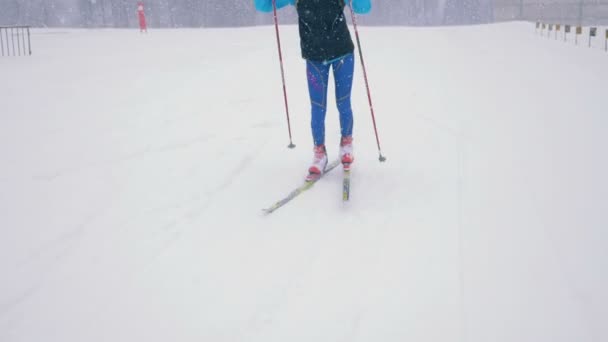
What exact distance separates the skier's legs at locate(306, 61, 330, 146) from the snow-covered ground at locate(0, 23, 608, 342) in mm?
498

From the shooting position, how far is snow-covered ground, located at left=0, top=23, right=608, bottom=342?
2.74 m

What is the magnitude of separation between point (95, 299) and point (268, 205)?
169 centimetres

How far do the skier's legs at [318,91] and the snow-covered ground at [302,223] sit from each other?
0.50 metres

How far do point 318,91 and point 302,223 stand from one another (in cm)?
136

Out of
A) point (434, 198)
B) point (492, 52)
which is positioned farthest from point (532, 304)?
point (492, 52)

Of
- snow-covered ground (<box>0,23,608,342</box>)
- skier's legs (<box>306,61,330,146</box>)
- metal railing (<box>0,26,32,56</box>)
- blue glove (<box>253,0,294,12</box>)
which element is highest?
blue glove (<box>253,0,294,12</box>)

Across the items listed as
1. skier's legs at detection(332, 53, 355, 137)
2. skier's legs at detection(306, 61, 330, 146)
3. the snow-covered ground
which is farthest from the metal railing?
skier's legs at detection(332, 53, 355, 137)

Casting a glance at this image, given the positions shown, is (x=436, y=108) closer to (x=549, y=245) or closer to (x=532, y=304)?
(x=549, y=245)

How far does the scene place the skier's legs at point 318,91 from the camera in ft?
15.2

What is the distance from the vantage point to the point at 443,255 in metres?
3.31

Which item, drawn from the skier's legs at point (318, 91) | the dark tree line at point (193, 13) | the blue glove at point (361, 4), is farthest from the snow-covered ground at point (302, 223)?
the dark tree line at point (193, 13)

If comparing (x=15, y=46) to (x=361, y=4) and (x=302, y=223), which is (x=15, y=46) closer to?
(x=361, y=4)

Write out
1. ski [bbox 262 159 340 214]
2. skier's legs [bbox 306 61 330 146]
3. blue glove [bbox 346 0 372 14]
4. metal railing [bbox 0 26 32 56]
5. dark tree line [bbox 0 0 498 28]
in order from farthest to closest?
1. dark tree line [bbox 0 0 498 28]
2. metal railing [bbox 0 26 32 56]
3. skier's legs [bbox 306 61 330 146]
4. blue glove [bbox 346 0 372 14]
5. ski [bbox 262 159 340 214]

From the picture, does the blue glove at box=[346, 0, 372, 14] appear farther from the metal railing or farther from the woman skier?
the metal railing
